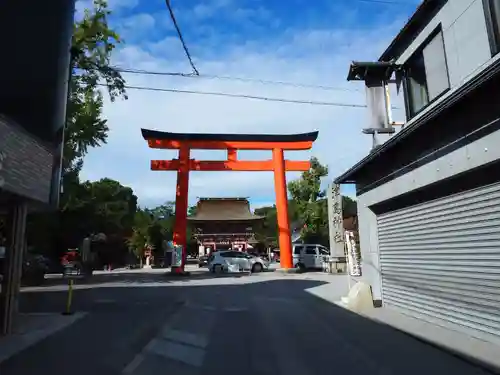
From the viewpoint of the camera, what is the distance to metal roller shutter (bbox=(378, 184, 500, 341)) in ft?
24.2

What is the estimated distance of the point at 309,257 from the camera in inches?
1342

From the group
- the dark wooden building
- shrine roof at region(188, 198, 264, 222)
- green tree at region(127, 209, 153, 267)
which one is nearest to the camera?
shrine roof at region(188, 198, 264, 222)

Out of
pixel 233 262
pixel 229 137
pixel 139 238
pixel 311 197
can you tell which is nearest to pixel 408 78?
pixel 229 137

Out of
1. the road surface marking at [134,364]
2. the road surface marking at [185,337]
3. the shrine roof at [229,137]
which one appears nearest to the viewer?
the road surface marking at [134,364]

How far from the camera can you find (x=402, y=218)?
1102 centimetres

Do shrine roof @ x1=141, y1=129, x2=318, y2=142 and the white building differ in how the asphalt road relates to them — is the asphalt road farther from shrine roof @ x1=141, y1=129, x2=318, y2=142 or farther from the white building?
shrine roof @ x1=141, y1=129, x2=318, y2=142

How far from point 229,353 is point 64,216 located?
108ft

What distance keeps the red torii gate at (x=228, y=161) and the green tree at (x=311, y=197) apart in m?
6.09

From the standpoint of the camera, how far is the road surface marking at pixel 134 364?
240 inches

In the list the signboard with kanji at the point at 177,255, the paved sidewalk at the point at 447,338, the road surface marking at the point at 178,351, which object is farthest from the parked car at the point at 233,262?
the road surface marking at the point at 178,351

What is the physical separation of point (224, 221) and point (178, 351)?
36.6 m

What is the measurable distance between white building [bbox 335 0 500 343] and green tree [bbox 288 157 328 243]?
2447 cm

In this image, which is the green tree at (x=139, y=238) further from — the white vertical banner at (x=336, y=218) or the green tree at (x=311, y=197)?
the white vertical banner at (x=336, y=218)

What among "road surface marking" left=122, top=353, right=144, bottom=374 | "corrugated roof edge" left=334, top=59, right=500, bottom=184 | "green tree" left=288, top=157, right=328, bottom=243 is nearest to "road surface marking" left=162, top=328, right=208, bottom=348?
"road surface marking" left=122, top=353, right=144, bottom=374
